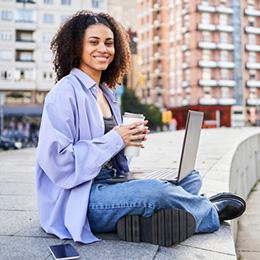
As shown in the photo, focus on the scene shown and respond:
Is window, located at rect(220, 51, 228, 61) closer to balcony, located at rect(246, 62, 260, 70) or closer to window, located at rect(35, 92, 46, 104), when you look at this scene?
balcony, located at rect(246, 62, 260, 70)

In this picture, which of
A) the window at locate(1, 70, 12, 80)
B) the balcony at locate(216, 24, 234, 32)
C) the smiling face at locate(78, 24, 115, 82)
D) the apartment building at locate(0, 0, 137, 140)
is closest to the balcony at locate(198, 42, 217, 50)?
the balcony at locate(216, 24, 234, 32)

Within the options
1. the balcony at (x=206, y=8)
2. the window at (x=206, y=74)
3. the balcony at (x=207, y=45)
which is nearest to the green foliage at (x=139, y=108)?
the window at (x=206, y=74)

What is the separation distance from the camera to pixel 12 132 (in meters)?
41.5

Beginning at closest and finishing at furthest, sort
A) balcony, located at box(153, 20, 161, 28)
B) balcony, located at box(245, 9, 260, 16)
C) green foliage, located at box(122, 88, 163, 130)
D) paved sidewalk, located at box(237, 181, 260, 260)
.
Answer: paved sidewalk, located at box(237, 181, 260, 260), green foliage, located at box(122, 88, 163, 130), balcony, located at box(245, 9, 260, 16), balcony, located at box(153, 20, 161, 28)

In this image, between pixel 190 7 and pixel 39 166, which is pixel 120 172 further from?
pixel 190 7

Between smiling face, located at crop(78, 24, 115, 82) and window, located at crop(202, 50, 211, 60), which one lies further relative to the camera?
window, located at crop(202, 50, 211, 60)

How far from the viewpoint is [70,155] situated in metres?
2.28

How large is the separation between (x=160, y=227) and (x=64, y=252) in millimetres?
576

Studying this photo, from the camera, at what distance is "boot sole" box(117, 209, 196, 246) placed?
2227mm

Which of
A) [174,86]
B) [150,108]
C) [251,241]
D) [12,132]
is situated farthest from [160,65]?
[251,241]

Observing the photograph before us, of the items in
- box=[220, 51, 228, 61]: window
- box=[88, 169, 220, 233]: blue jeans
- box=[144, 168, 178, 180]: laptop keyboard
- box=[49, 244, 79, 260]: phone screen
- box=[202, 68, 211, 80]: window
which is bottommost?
box=[49, 244, 79, 260]: phone screen

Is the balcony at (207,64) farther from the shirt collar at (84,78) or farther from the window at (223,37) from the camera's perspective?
the shirt collar at (84,78)

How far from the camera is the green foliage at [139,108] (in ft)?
170

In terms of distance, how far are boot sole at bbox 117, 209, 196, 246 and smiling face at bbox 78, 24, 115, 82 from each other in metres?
1.09
